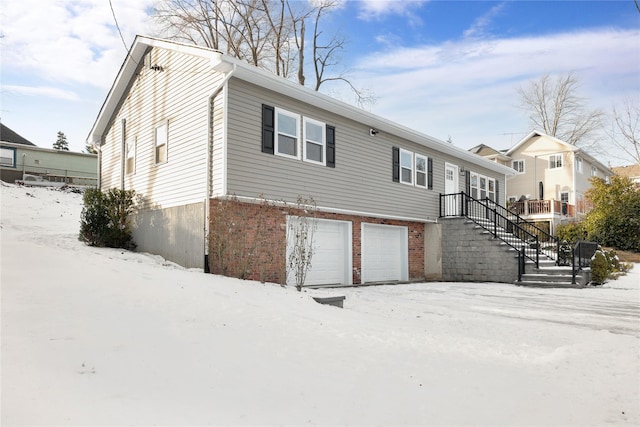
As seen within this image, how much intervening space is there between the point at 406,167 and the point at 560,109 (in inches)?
1113

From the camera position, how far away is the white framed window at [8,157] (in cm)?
2566

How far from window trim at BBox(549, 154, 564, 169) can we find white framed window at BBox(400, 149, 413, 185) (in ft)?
66.3

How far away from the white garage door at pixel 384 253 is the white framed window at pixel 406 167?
1700 millimetres

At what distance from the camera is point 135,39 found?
12.7m

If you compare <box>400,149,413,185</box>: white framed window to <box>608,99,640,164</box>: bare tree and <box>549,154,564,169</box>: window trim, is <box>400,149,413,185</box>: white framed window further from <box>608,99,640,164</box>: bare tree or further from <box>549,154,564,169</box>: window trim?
<box>549,154,564,169</box>: window trim

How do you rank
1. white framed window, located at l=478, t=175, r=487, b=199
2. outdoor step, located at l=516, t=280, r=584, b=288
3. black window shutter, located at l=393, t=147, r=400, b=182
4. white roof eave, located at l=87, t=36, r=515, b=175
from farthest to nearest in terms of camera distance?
white framed window, located at l=478, t=175, r=487, b=199, black window shutter, located at l=393, t=147, r=400, b=182, outdoor step, located at l=516, t=280, r=584, b=288, white roof eave, located at l=87, t=36, r=515, b=175

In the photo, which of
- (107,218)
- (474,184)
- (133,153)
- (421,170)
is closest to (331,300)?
(107,218)

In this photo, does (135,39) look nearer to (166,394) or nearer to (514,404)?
(166,394)

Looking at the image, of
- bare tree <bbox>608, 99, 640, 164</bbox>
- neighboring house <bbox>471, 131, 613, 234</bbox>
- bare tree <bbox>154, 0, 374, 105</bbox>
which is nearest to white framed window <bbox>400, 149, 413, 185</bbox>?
bare tree <bbox>608, 99, 640, 164</bbox>

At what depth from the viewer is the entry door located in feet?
Answer: 54.1

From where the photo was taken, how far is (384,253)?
1464 centimetres

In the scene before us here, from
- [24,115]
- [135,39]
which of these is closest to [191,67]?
[135,39]

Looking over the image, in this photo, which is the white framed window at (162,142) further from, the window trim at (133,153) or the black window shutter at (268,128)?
the black window shutter at (268,128)

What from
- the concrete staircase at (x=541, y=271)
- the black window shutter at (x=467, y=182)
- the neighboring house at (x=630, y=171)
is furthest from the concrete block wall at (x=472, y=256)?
the neighboring house at (x=630, y=171)
